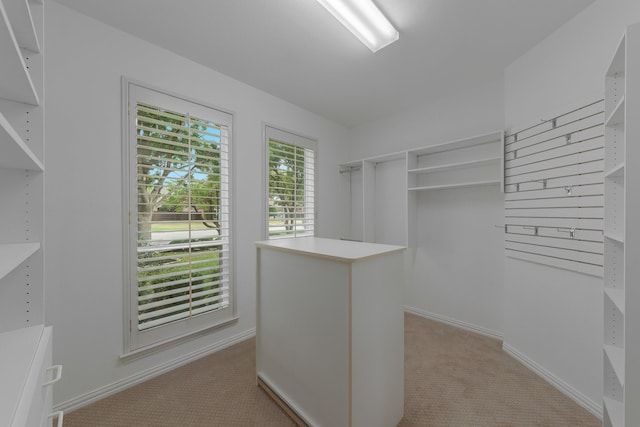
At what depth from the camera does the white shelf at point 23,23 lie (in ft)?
3.18

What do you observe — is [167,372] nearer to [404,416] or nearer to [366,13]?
[404,416]

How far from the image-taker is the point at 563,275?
1955 mm

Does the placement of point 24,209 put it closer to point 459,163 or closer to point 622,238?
point 622,238

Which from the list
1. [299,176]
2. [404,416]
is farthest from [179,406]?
[299,176]

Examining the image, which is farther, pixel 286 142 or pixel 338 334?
pixel 286 142

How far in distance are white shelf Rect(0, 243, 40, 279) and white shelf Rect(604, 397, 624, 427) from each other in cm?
243

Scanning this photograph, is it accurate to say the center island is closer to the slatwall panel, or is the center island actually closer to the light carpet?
the light carpet

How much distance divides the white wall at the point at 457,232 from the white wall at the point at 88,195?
109 inches

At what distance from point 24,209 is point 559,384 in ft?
11.4

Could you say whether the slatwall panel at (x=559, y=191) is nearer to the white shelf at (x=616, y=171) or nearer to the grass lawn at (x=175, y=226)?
the white shelf at (x=616, y=171)

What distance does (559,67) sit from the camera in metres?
1.97

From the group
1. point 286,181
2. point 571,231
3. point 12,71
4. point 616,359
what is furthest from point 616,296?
point 286,181

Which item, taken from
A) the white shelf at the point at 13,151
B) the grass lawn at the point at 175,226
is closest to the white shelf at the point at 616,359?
the white shelf at the point at 13,151

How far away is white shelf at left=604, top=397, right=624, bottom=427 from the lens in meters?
1.17
